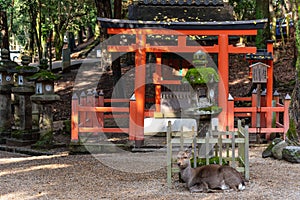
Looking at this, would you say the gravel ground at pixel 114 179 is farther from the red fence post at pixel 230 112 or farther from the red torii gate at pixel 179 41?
the red torii gate at pixel 179 41

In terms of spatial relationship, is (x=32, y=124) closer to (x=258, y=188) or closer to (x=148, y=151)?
(x=148, y=151)

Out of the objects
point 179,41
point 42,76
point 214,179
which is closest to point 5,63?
point 42,76

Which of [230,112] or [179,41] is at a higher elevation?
[179,41]

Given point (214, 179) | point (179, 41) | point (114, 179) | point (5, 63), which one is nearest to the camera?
point (214, 179)

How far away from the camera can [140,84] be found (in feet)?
37.0

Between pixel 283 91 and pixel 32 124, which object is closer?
pixel 32 124

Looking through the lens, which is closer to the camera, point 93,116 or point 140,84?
point 140,84

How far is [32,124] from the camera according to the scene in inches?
531

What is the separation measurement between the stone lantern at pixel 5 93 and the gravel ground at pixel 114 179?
11.7 feet

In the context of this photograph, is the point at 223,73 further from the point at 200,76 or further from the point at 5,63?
the point at 5,63

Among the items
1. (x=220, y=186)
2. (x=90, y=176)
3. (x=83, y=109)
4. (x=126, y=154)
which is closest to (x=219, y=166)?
(x=220, y=186)

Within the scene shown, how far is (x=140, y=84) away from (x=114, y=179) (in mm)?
3576

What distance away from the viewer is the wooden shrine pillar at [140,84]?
36.3 feet

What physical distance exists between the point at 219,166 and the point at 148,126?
673 centimetres
